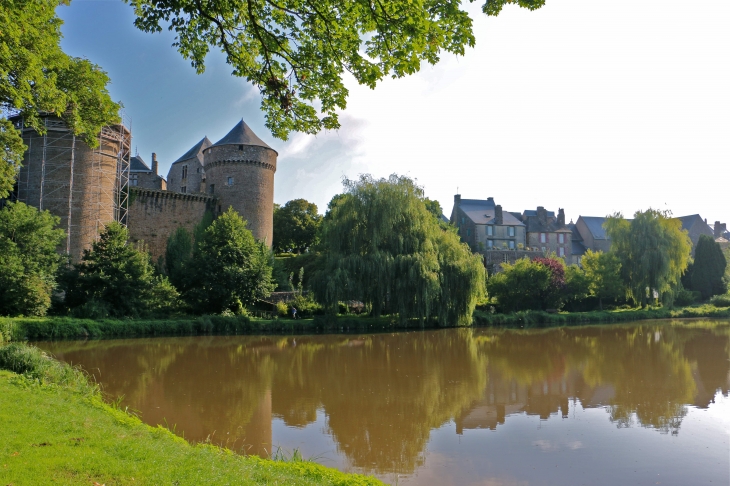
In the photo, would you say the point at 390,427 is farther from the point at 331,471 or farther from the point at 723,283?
the point at 723,283

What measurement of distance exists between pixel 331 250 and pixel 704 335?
15027 millimetres

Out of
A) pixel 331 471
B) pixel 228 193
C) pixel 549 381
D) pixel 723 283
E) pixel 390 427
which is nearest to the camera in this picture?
pixel 331 471

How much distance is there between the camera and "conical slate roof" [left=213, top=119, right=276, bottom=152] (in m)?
31.4

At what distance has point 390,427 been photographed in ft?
25.6

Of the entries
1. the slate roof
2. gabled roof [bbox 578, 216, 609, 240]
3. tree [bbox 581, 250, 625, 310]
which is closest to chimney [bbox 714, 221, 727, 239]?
gabled roof [bbox 578, 216, 609, 240]

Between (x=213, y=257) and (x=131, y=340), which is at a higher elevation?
(x=213, y=257)

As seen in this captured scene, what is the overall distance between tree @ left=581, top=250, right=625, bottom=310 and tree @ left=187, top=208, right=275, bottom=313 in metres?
18.7

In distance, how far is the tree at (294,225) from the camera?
132 ft

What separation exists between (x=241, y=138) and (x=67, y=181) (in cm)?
1025

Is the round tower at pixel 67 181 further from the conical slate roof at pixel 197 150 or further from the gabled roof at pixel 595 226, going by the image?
the gabled roof at pixel 595 226

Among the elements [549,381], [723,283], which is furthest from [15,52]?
[723,283]

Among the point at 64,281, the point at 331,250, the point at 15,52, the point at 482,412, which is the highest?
the point at 15,52

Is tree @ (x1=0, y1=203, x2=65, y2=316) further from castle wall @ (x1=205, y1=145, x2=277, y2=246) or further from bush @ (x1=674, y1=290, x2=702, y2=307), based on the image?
bush @ (x1=674, y1=290, x2=702, y2=307)

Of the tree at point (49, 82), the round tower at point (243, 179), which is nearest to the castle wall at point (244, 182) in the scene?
the round tower at point (243, 179)
